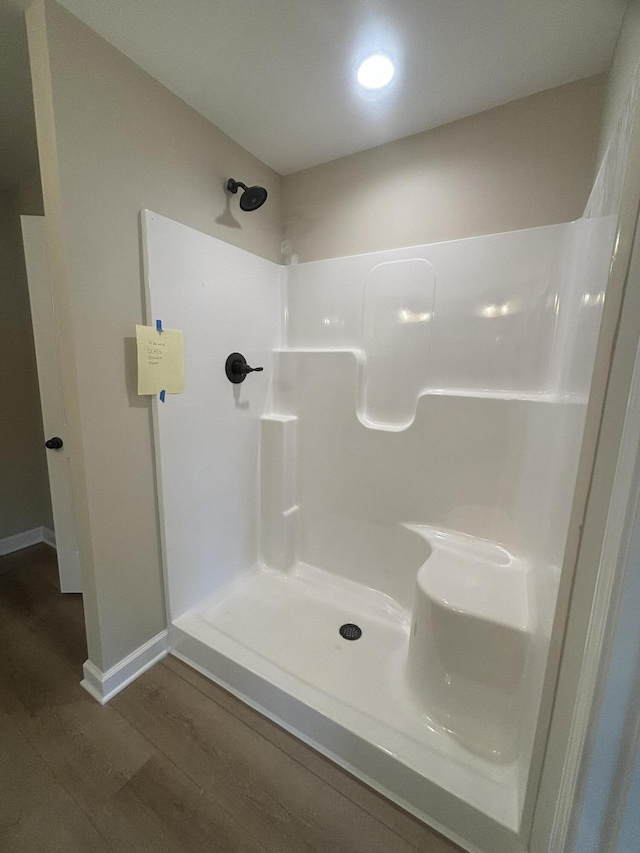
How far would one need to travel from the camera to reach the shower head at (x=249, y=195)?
1.43 meters

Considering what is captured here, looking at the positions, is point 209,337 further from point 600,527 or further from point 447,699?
point 447,699

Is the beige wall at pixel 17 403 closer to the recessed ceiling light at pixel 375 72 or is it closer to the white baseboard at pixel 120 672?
the white baseboard at pixel 120 672

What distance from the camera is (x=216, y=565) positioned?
A: 1.65m

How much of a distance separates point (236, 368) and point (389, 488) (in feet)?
3.14

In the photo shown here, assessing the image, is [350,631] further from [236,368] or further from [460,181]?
[460,181]

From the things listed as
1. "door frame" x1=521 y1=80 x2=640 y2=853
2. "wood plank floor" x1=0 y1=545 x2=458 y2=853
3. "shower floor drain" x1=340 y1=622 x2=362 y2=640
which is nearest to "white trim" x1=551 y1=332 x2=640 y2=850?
Answer: "door frame" x1=521 y1=80 x2=640 y2=853

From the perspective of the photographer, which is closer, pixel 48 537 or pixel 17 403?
pixel 17 403

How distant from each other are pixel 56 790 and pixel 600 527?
1630 millimetres

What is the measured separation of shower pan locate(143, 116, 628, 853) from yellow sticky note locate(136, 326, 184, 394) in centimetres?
6

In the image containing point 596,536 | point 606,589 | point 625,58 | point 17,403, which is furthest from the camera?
point 17,403

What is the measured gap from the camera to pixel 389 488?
1.58 metres

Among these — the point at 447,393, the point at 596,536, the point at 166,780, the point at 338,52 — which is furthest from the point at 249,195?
the point at 166,780

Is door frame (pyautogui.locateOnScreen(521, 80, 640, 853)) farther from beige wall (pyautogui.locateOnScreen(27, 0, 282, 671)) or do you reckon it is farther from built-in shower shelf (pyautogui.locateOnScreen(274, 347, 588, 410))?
beige wall (pyautogui.locateOnScreen(27, 0, 282, 671))

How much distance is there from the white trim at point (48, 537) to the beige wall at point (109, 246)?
1440 mm
